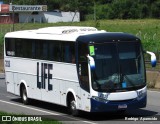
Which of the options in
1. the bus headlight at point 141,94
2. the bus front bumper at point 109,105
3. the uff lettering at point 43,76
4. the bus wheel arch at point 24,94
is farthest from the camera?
the bus wheel arch at point 24,94

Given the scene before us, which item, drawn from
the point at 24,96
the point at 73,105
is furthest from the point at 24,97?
the point at 73,105

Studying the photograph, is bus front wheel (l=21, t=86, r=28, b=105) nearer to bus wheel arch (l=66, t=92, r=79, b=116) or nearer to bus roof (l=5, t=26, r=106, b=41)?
bus roof (l=5, t=26, r=106, b=41)

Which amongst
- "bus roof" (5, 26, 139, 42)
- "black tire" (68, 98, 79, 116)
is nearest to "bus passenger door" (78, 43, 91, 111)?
"bus roof" (5, 26, 139, 42)

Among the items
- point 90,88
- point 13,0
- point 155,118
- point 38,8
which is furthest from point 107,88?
point 13,0

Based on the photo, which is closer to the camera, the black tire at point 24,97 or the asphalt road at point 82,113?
the asphalt road at point 82,113

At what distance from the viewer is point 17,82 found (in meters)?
22.3

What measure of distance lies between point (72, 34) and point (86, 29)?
3.17 ft

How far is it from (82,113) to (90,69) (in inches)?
97.1

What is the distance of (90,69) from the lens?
16.6 metres

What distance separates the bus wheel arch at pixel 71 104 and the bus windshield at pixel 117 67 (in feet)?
5.04

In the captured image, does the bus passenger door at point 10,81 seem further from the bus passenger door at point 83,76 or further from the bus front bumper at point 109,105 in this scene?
the bus front bumper at point 109,105

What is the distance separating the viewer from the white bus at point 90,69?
16531 mm

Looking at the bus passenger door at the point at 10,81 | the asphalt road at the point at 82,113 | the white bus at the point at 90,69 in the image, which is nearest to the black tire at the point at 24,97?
the asphalt road at the point at 82,113

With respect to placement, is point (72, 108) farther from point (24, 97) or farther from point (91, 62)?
point (24, 97)
